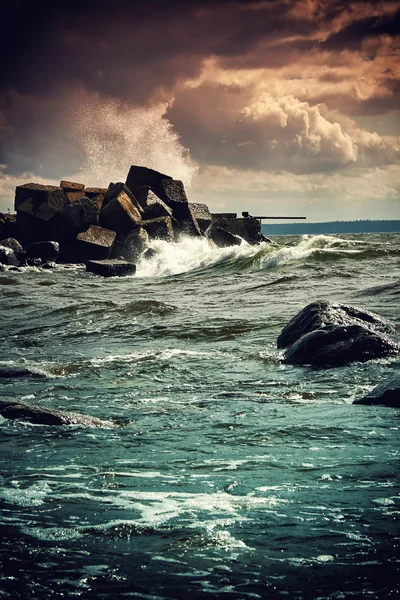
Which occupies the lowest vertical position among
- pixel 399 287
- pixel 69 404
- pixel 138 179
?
pixel 69 404

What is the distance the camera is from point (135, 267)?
77.1ft

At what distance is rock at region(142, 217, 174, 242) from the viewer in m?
25.3

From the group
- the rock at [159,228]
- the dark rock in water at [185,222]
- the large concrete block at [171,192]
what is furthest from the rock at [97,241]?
the large concrete block at [171,192]

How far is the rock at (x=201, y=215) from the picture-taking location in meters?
29.7

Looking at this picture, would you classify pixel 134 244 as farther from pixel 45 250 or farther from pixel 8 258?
pixel 8 258

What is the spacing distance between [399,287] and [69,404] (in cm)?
907

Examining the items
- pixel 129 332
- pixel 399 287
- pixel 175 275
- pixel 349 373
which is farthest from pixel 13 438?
pixel 175 275

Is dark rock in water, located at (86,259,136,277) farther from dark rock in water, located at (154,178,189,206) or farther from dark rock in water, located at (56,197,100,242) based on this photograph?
dark rock in water, located at (154,178,189,206)

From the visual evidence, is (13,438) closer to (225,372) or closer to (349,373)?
(225,372)

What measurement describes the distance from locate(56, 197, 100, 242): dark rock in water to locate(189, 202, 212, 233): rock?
5.45 metres

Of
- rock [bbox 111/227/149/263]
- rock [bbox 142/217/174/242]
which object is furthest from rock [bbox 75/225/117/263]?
rock [bbox 142/217/174/242]

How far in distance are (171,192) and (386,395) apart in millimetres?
23221

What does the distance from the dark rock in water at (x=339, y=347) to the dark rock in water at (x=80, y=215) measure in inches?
738

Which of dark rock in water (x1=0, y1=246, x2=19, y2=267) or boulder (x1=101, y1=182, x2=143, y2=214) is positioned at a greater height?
boulder (x1=101, y1=182, x2=143, y2=214)
